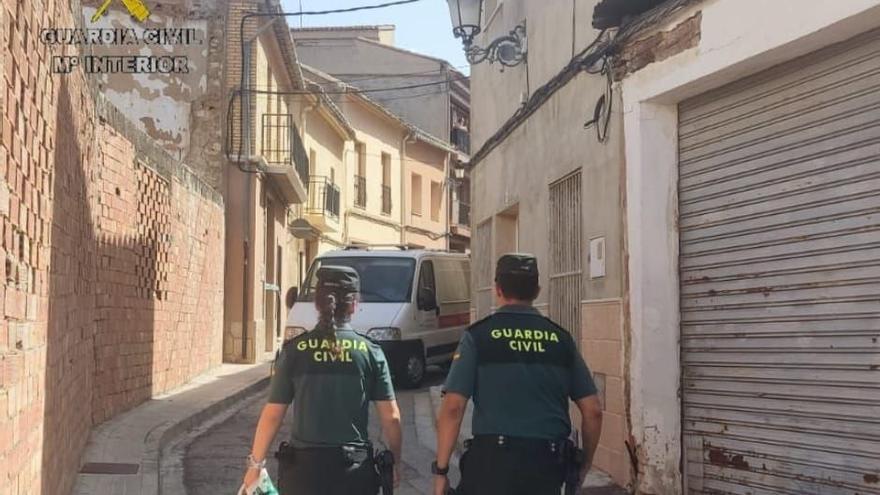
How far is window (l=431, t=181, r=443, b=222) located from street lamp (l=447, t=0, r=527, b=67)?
27.2 metres

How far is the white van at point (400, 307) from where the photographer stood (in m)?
14.1

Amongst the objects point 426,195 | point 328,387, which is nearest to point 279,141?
point 426,195

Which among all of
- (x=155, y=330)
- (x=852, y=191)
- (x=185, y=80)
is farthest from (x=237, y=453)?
(x=185, y=80)

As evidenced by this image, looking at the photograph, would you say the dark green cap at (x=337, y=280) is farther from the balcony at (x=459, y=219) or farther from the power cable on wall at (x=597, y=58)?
the balcony at (x=459, y=219)

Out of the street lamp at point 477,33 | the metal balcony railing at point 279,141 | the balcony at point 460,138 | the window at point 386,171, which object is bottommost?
the street lamp at point 477,33

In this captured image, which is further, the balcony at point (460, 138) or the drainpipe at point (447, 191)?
the balcony at point (460, 138)

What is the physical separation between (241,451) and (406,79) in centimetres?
2902

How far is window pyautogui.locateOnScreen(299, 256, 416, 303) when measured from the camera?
14703 millimetres

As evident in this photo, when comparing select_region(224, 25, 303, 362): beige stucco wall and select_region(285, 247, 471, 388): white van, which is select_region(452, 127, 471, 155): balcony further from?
select_region(285, 247, 471, 388): white van

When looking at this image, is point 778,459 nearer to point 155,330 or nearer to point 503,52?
point 503,52

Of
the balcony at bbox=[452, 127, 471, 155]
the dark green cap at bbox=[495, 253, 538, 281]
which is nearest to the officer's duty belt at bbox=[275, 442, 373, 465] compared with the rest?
the dark green cap at bbox=[495, 253, 538, 281]

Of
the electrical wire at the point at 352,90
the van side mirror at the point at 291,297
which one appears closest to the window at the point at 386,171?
the electrical wire at the point at 352,90

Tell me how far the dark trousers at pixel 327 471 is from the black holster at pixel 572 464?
834 millimetres

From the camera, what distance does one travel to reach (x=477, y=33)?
10539mm
